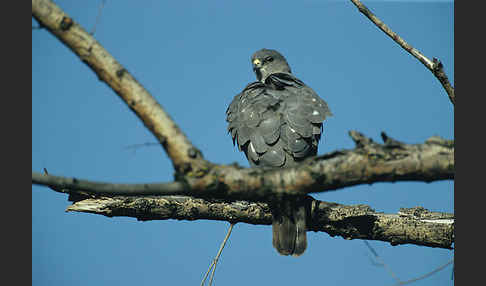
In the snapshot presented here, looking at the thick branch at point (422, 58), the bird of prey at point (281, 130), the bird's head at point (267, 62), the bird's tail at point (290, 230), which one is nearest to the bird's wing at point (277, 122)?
the bird of prey at point (281, 130)

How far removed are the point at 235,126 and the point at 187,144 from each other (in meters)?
1.83

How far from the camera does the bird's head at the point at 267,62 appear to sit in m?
4.69

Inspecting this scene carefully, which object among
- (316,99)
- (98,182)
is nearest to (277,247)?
(316,99)

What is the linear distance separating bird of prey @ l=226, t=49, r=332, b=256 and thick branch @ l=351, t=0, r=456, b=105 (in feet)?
2.83

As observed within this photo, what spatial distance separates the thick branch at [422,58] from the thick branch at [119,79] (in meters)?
1.61

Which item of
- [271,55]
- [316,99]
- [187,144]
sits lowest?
[187,144]

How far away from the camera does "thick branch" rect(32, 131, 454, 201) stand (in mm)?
1591

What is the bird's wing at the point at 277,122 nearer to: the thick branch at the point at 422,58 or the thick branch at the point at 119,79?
the thick branch at the point at 422,58

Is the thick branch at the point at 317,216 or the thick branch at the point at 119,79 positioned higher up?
the thick branch at the point at 119,79

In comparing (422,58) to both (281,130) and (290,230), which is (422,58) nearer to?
(281,130)

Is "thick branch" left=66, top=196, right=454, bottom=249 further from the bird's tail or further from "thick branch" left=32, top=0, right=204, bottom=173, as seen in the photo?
"thick branch" left=32, top=0, right=204, bottom=173

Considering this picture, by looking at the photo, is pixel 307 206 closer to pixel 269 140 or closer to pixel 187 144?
pixel 269 140

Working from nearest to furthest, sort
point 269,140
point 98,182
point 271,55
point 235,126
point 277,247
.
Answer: point 98,182 < point 277,247 < point 269,140 < point 235,126 < point 271,55

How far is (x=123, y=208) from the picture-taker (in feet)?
9.44
